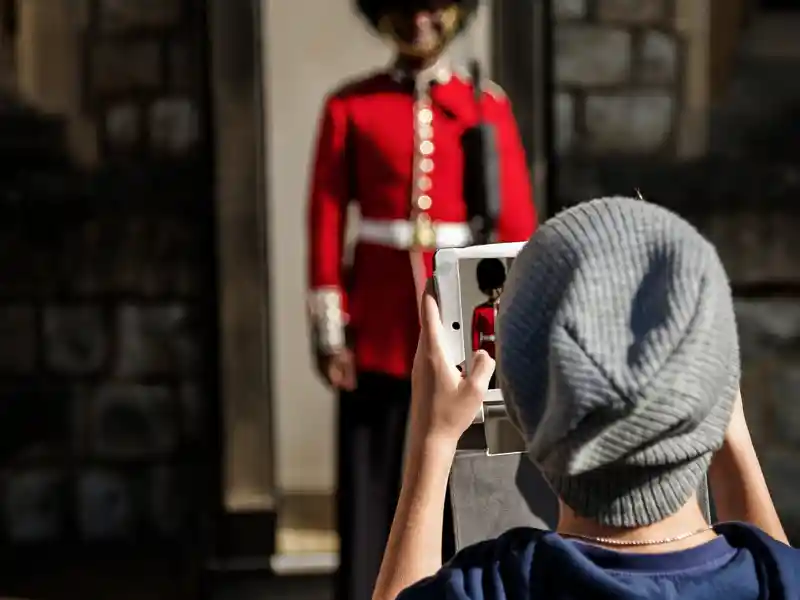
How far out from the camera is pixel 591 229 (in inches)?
31.7

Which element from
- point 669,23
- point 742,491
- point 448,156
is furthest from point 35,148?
point 742,491

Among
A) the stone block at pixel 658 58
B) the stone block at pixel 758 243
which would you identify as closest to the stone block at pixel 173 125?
the stone block at pixel 658 58

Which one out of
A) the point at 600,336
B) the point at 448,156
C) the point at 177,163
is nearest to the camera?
the point at 600,336

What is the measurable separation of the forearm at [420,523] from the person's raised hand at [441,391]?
14 mm

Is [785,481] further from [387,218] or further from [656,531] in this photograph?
[656,531]

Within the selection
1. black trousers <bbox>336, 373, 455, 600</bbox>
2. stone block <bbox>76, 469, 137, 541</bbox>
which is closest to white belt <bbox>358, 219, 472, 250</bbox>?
black trousers <bbox>336, 373, 455, 600</bbox>

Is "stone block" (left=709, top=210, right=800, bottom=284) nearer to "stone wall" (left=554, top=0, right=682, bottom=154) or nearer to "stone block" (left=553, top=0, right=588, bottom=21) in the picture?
"stone wall" (left=554, top=0, right=682, bottom=154)

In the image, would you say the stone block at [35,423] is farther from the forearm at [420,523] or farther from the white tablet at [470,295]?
the forearm at [420,523]

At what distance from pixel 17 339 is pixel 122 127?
2.00 feet

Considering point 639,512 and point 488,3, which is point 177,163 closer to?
point 488,3

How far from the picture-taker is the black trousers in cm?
221

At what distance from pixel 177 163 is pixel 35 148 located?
0.37 meters

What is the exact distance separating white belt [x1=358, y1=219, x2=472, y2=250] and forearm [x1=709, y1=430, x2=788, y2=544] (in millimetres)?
1165

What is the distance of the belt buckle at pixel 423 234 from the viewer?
2160 millimetres
